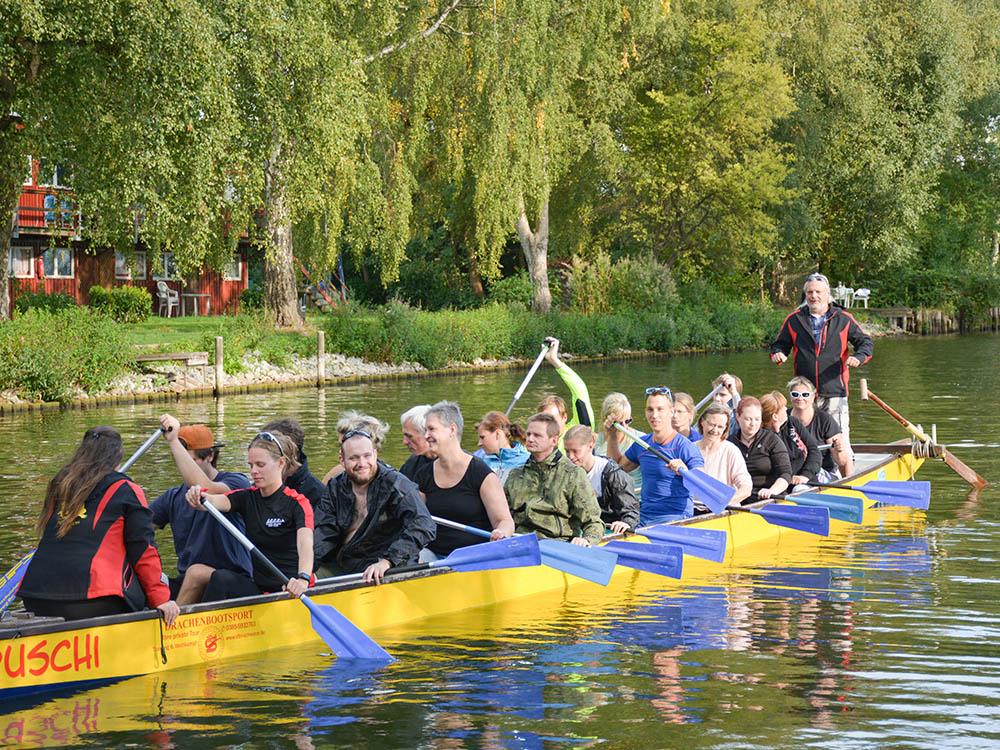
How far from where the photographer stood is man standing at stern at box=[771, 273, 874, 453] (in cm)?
1177

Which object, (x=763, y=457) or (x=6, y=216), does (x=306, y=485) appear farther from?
(x=6, y=216)

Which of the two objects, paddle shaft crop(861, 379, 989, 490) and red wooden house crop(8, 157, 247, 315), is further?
red wooden house crop(8, 157, 247, 315)

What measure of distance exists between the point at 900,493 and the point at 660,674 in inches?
232

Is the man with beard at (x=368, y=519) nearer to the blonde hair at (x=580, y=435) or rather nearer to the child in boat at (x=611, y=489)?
the blonde hair at (x=580, y=435)

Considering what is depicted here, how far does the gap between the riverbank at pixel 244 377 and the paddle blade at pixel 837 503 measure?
14466mm

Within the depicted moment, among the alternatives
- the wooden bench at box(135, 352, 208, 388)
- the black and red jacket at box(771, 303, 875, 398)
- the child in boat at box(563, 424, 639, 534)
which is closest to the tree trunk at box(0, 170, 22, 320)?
the wooden bench at box(135, 352, 208, 388)

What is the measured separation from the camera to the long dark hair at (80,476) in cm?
630

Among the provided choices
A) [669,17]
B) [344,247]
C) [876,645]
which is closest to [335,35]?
[669,17]

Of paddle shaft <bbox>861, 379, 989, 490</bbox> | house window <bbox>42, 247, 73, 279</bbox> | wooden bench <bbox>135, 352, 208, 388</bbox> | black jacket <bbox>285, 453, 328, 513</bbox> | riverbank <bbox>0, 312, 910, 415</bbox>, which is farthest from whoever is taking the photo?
house window <bbox>42, 247, 73, 279</bbox>

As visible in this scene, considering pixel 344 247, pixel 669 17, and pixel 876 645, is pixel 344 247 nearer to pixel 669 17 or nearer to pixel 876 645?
pixel 669 17

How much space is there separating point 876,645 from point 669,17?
32686mm

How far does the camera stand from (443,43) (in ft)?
94.4

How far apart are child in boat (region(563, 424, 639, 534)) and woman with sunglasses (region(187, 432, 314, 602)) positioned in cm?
244

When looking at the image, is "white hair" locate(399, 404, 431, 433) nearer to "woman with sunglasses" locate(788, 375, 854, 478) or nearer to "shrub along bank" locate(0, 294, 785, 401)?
"woman with sunglasses" locate(788, 375, 854, 478)
